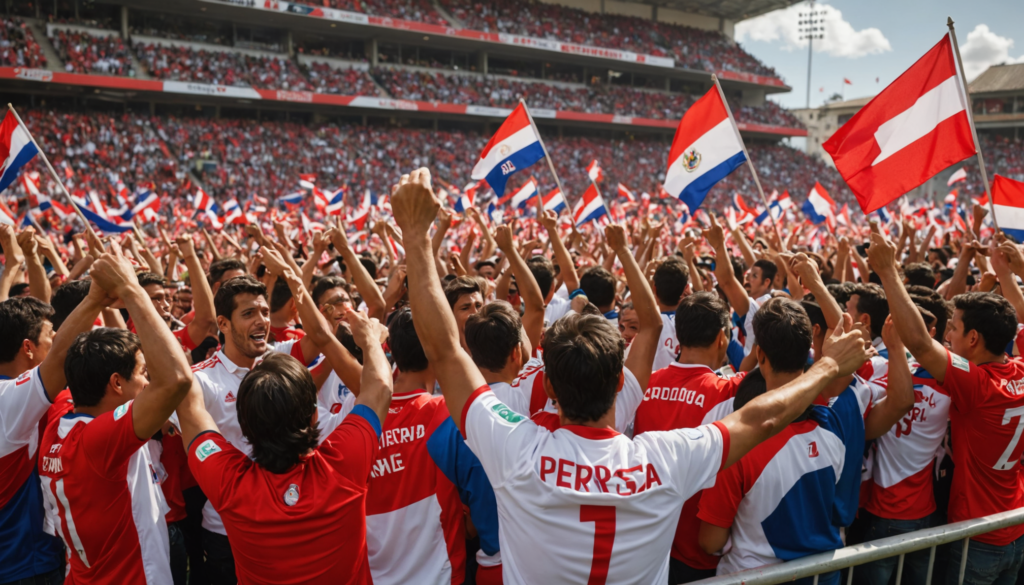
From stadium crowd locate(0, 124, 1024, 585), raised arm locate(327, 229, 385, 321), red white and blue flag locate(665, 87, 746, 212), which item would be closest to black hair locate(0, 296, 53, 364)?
stadium crowd locate(0, 124, 1024, 585)

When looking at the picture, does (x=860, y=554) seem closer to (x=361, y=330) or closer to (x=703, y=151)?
(x=361, y=330)

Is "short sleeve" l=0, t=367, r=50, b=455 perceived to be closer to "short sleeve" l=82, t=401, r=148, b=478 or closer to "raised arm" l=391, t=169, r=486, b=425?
"short sleeve" l=82, t=401, r=148, b=478

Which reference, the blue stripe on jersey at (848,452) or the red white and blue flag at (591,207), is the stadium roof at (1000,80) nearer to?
the red white and blue flag at (591,207)

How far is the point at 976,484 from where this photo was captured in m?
3.10

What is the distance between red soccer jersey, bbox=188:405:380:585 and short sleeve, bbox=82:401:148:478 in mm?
274

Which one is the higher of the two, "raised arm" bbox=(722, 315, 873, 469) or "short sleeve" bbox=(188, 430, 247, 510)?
"raised arm" bbox=(722, 315, 873, 469)

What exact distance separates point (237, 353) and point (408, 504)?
1356 mm

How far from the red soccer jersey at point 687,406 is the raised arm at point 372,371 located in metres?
1.11

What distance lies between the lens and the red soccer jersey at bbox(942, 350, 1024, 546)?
9.62 feet

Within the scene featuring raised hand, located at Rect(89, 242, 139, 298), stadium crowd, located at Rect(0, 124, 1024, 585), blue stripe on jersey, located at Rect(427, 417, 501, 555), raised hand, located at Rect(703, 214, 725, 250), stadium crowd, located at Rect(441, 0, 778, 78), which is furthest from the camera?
stadium crowd, located at Rect(441, 0, 778, 78)

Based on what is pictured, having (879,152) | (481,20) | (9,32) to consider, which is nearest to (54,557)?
(879,152)

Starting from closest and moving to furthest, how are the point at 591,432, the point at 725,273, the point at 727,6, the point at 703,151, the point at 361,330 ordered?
the point at 591,432 < the point at 361,330 < the point at 725,273 < the point at 703,151 < the point at 727,6

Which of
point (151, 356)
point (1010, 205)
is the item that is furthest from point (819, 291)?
point (1010, 205)

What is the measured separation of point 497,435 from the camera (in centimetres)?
188
